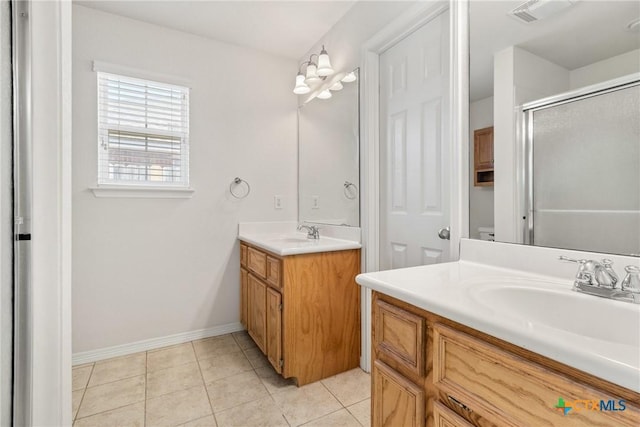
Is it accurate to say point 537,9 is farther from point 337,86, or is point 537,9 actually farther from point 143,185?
point 143,185

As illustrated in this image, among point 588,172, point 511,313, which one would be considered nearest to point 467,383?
point 511,313

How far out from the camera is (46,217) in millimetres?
981

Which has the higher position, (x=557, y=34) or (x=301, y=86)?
(x=301, y=86)

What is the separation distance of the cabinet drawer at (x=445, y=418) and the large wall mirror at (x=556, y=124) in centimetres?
70

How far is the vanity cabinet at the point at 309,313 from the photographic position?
184cm

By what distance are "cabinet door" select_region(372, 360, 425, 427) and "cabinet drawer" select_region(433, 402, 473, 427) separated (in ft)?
0.16

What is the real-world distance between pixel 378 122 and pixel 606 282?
4.85 ft

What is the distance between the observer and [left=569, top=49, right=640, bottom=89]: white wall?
912mm

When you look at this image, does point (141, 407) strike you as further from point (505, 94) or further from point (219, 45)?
point (219, 45)

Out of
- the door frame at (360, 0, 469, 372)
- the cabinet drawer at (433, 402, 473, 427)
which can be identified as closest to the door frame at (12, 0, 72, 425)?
the cabinet drawer at (433, 402, 473, 427)

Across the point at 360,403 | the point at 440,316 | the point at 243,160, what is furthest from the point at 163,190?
the point at 440,316

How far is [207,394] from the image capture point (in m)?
1.79

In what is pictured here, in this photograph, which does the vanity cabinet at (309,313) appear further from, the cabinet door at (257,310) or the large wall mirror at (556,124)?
the large wall mirror at (556,124)

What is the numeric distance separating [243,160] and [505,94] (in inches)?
80.4
